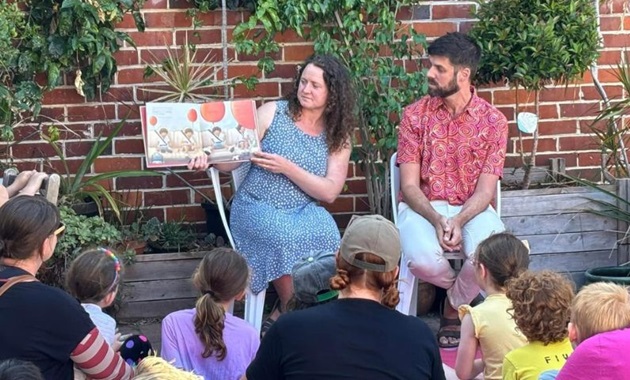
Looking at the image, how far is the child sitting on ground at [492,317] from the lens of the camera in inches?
142

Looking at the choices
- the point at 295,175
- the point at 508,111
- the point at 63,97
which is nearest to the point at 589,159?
the point at 508,111

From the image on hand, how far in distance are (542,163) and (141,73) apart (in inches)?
92.9

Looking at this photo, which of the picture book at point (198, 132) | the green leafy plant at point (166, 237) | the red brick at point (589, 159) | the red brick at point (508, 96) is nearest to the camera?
the picture book at point (198, 132)

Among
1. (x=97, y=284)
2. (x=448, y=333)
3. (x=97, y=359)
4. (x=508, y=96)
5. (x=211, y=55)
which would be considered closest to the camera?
(x=97, y=359)

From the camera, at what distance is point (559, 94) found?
6.14 m

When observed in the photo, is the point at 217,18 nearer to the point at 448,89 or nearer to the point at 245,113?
the point at 245,113

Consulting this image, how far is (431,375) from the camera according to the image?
2.86 meters

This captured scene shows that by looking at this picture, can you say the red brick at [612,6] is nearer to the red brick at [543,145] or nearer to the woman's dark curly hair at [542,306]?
the red brick at [543,145]

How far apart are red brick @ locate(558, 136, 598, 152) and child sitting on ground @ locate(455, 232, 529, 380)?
248 centimetres

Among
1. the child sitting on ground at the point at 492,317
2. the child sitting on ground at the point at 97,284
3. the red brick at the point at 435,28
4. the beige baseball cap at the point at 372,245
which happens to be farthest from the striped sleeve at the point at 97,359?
the red brick at the point at 435,28

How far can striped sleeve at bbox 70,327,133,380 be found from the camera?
122 inches

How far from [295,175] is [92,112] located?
138cm

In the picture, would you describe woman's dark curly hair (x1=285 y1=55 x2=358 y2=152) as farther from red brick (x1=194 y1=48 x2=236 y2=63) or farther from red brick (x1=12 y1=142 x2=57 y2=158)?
red brick (x1=12 y1=142 x2=57 y2=158)

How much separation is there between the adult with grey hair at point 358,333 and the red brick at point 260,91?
2991 millimetres
